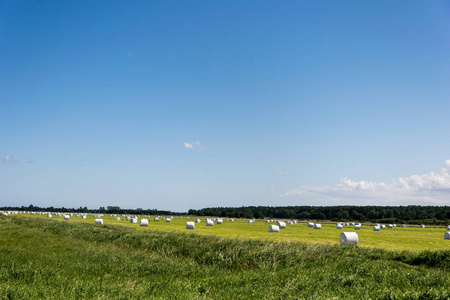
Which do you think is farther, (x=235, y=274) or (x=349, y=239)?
(x=349, y=239)

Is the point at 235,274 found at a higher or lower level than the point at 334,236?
higher

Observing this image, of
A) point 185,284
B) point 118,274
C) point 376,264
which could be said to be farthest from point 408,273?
point 118,274

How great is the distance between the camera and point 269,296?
37.6 feet

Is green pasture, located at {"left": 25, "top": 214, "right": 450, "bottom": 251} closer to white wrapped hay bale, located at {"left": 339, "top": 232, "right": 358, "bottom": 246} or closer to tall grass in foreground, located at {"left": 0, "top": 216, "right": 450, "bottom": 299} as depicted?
white wrapped hay bale, located at {"left": 339, "top": 232, "right": 358, "bottom": 246}

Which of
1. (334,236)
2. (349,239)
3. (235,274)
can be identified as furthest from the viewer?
(334,236)

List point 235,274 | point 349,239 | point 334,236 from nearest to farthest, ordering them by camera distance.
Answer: point 235,274, point 349,239, point 334,236

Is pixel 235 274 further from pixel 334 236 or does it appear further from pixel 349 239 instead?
pixel 334 236

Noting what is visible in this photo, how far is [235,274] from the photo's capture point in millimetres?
16156

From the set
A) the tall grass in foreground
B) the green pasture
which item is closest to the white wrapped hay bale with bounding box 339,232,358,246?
the green pasture

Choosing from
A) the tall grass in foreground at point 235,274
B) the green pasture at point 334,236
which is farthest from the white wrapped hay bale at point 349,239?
the tall grass in foreground at point 235,274

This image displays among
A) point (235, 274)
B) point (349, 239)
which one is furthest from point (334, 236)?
point (235, 274)

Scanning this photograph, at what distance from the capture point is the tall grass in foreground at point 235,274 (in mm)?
11672

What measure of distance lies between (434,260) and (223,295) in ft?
42.9

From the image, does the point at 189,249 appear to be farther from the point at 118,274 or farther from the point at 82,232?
the point at 82,232
